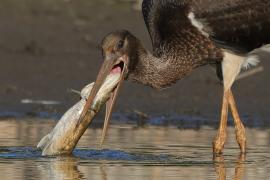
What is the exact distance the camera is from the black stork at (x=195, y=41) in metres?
12.2

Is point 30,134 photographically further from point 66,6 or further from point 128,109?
point 66,6

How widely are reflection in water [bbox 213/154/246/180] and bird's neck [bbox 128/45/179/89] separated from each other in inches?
37.4

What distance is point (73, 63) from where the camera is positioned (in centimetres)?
1897

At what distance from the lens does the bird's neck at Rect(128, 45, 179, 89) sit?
40.1 feet

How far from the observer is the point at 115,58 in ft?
39.0

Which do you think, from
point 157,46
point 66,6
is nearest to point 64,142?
point 157,46

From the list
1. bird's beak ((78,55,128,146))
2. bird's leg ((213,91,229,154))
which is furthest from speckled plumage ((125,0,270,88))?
bird's leg ((213,91,229,154))

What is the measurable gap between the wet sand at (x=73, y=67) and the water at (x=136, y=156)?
152 cm

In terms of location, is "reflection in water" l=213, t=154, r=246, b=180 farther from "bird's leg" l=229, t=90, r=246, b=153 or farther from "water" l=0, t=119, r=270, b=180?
"bird's leg" l=229, t=90, r=246, b=153

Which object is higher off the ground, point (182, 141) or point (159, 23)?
point (159, 23)

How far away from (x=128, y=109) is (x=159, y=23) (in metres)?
3.58

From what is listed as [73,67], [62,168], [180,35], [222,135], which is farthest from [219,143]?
[73,67]

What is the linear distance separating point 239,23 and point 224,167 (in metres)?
1.91

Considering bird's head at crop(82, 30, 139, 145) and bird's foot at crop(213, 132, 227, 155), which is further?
bird's foot at crop(213, 132, 227, 155)
